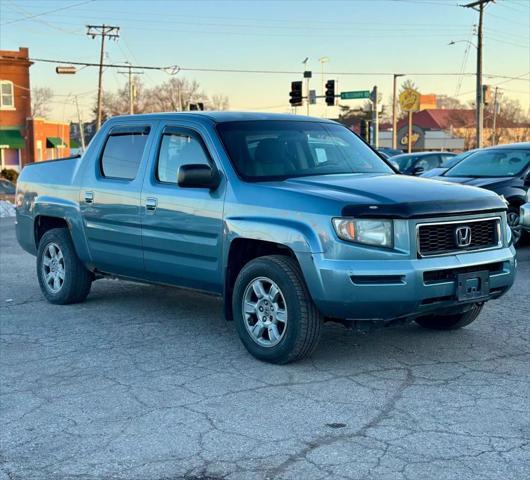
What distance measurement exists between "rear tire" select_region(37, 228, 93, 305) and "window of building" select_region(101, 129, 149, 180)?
0.99 m

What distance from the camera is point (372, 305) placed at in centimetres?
537

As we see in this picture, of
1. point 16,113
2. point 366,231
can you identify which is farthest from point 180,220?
point 16,113

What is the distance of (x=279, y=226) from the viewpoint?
5.68m

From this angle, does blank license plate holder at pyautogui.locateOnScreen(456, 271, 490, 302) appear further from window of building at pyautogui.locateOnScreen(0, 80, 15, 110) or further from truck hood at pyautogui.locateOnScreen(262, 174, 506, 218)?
window of building at pyautogui.locateOnScreen(0, 80, 15, 110)

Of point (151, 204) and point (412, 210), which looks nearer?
point (412, 210)

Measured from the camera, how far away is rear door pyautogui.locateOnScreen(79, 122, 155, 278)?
709 cm

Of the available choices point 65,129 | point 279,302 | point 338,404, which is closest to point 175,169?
point 279,302

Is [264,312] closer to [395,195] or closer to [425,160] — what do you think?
[395,195]

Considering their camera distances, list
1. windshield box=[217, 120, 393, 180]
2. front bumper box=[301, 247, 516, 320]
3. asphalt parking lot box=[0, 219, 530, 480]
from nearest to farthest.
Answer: asphalt parking lot box=[0, 219, 530, 480] < front bumper box=[301, 247, 516, 320] < windshield box=[217, 120, 393, 180]

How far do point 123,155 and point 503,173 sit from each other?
22.9ft

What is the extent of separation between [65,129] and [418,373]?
63.1 meters

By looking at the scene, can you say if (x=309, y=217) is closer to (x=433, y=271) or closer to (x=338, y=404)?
(x=433, y=271)

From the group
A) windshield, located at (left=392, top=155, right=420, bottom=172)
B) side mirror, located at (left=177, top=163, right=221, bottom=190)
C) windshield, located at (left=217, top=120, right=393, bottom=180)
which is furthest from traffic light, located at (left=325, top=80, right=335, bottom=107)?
side mirror, located at (left=177, top=163, right=221, bottom=190)

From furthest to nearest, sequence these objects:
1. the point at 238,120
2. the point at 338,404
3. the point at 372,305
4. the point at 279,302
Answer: the point at 238,120 < the point at 279,302 < the point at 372,305 < the point at 338,404
